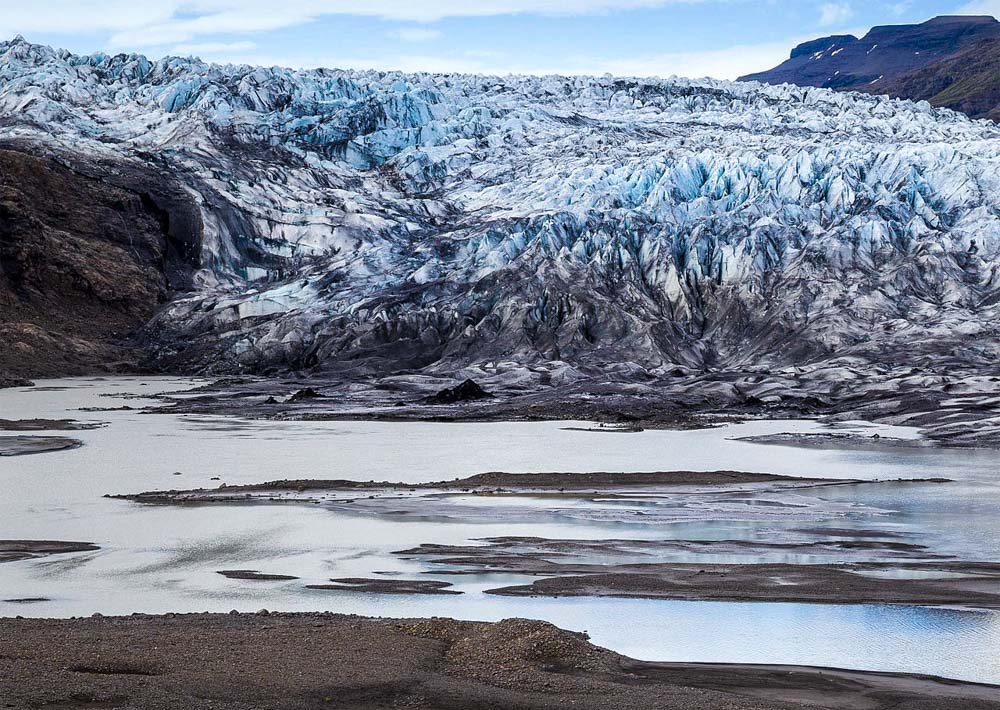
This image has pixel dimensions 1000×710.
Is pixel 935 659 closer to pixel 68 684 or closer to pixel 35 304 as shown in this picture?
pixel 68 684

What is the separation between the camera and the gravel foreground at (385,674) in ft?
30.1

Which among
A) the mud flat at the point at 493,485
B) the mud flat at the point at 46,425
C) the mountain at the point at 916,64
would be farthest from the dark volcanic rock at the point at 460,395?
the mountain at the point at 916,64

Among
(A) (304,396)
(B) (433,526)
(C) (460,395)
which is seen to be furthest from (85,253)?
(B) (433,526)

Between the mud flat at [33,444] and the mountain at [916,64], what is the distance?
380 ft

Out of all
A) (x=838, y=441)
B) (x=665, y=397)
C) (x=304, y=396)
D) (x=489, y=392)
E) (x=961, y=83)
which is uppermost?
(x=961, y=83)

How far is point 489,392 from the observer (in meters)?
45.7

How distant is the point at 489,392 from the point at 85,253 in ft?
96.5

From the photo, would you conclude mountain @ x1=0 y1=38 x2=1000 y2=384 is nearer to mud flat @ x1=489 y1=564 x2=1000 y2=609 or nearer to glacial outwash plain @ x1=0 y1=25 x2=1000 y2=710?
glacial outwash plain @ x1=0 y1=25 x2=1000 y2=710

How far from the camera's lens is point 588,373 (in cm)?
4978

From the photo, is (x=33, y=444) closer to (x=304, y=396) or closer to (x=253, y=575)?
(x=304, y=396)

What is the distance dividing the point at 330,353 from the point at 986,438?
3081 cm

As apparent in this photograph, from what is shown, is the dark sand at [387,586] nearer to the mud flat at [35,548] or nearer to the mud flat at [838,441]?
the mud flat at [35,548]

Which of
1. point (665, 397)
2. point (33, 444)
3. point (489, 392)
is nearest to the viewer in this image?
point (33, 444)

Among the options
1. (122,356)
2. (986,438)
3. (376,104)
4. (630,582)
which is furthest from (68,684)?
(376,104)
